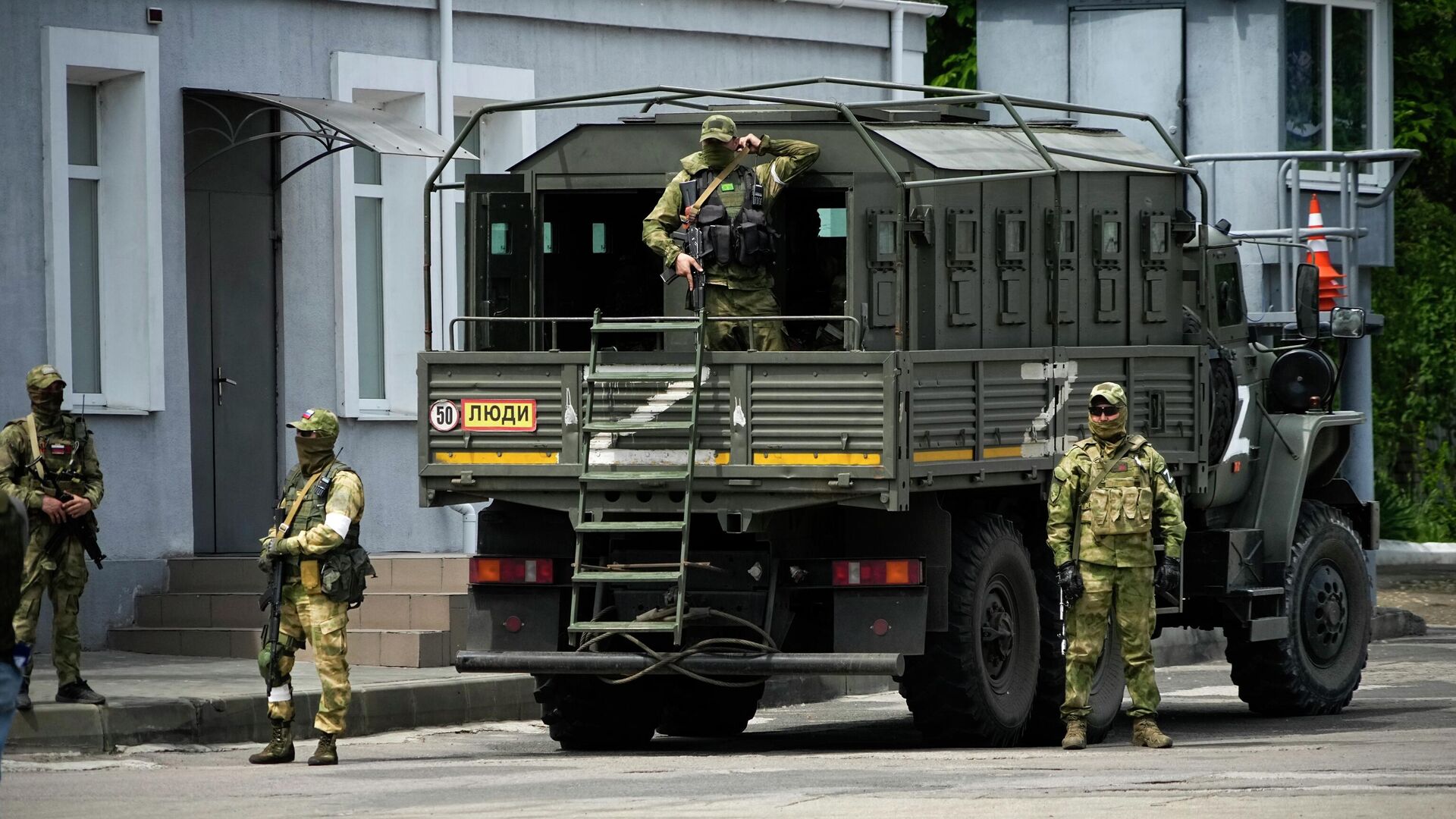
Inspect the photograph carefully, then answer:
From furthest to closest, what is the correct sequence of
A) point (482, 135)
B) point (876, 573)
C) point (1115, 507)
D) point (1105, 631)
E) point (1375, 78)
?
point (1375, 78) < point (482, 135) < point (1105, 631) < point (1115, 507) < point (876, 573)

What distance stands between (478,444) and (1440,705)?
624 cm

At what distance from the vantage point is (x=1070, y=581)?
13.1 metres

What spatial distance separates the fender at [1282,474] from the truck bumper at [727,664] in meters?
3.67

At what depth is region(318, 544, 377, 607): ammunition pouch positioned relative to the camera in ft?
40.6

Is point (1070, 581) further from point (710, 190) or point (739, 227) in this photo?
point (710, 190)

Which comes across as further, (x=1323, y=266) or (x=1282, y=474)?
(x=1323, y=266)

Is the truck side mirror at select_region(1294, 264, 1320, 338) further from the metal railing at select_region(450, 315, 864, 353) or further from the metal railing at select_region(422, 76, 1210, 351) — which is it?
the metal railing at select_region(450, 315, 864, 353)

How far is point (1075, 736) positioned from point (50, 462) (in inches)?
208

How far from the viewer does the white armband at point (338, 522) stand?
12391 mm

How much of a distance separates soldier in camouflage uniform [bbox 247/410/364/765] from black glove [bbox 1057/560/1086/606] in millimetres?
3363

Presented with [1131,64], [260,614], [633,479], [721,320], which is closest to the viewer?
[633,479]

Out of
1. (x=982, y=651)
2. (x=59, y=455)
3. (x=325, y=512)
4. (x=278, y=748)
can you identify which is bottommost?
(x=278, y=748)

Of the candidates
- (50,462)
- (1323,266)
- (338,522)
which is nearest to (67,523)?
(50,462)

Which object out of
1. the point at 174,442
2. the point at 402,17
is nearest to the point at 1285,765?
the point at 174,442
